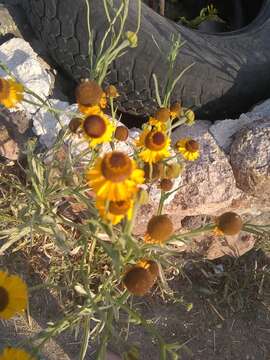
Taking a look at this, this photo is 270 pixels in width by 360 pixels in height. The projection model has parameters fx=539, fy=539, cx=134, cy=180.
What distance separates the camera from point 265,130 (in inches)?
62.1

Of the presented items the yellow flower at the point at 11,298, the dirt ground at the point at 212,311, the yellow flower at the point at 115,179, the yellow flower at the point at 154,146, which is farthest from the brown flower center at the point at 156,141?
the dirt ground at the point at 212,311

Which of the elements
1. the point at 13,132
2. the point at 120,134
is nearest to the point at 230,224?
the point at 120,134

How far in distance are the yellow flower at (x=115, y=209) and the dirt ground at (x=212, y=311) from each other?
0.94 m

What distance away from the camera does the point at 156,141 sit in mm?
1110

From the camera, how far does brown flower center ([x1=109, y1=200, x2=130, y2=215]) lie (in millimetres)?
875

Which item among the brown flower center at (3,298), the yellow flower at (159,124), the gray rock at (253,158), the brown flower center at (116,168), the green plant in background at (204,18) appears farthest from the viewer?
the green plant in background at (204,18)

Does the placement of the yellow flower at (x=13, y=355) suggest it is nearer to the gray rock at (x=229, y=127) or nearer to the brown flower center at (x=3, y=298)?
the brown flower center at (x=3, y=298)

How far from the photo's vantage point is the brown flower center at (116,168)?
2.84 ft

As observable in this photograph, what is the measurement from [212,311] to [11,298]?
1028mm

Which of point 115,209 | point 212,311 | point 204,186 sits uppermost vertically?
point 115,209

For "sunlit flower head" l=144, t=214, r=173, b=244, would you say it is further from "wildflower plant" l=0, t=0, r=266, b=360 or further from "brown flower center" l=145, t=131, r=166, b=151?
"brown flower center" l=145, t=131, r=166, b=151

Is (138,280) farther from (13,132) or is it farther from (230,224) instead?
(13,132)

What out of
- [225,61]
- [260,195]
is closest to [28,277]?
[260,195]

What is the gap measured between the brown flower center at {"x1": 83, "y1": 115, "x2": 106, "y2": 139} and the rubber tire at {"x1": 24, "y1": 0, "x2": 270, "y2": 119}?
616 millimetres
